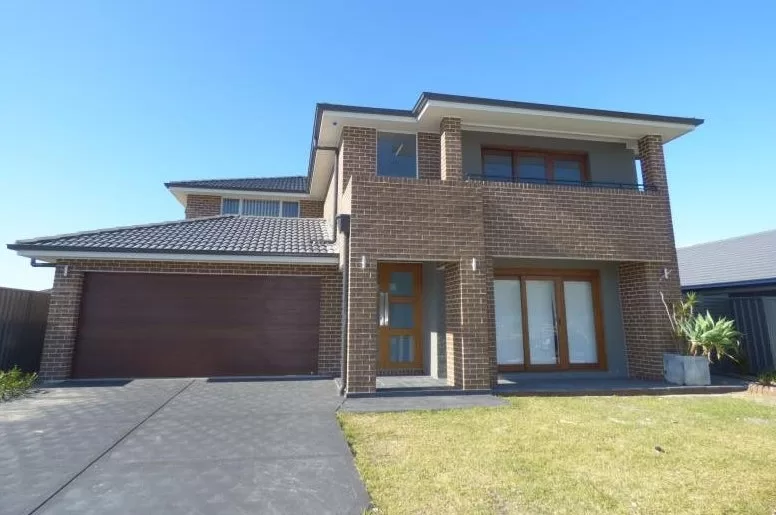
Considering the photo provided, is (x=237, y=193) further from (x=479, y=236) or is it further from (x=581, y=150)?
(x=581, y=150)

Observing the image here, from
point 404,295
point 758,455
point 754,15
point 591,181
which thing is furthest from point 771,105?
point 404,295

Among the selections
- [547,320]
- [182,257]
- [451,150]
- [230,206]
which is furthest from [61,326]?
[547,320]

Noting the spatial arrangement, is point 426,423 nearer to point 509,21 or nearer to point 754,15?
point 509,21

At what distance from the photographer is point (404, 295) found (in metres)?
10.2

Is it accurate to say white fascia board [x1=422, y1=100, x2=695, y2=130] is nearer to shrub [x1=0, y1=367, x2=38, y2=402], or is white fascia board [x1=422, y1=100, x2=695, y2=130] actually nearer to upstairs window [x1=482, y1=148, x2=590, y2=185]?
upstairs window [x1=482, y1=148, x2=590, y2=185]

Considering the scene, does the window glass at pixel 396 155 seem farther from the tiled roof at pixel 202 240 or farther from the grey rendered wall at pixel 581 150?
the tiled roof at pixel 202 240

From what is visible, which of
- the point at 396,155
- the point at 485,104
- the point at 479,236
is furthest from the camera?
the point at 396,155

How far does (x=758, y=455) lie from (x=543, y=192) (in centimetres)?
610

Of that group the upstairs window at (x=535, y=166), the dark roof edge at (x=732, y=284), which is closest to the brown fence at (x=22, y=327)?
the upstairs window at (x=535, y=166)

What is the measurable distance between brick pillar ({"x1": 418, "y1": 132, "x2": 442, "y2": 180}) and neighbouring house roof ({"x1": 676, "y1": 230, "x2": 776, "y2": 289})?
9372 millimetres

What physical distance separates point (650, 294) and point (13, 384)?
14.0 m

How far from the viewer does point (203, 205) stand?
14383 millimetres

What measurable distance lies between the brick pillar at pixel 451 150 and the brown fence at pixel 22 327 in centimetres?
1052

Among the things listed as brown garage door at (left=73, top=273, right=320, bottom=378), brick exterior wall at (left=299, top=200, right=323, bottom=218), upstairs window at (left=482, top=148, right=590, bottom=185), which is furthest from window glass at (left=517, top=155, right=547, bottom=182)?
brick exterior wall at (left=299, top=200, right=323, bottom=218)
